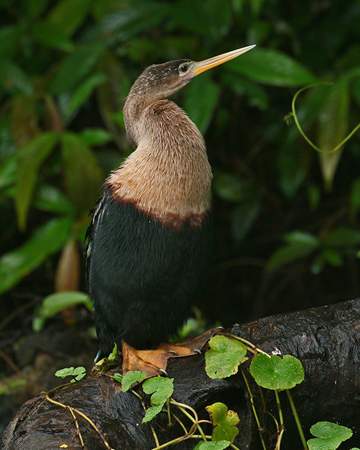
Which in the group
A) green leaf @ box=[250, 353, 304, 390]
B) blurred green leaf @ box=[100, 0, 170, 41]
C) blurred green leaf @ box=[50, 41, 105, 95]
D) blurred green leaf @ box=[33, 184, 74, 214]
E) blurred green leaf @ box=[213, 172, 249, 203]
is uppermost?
blurred green leaf @ box=[100, 0, 170, 41]

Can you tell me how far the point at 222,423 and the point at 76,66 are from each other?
278cm

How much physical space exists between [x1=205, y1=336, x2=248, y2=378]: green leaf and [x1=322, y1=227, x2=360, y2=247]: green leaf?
197 centimetres

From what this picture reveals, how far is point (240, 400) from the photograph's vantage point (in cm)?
192

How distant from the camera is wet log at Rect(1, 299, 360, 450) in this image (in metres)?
1.76

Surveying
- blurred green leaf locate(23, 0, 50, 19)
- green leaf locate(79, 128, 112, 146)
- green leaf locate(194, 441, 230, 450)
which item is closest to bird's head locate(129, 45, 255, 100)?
A: green leaf locate(79, 128, 112, 146)

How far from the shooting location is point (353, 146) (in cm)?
389

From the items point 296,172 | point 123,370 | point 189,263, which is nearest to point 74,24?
point 296,172

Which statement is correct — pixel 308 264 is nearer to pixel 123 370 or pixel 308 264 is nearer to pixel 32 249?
pixel 32 249

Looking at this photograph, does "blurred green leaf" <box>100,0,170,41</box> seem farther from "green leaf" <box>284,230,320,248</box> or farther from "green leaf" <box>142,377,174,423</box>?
"green leaf" <box>142,377,174,423</box>

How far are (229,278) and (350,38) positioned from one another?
7.42ft

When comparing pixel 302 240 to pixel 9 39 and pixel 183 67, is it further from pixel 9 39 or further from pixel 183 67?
pixel 9 39

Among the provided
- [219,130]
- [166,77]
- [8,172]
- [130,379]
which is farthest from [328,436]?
[219,130]

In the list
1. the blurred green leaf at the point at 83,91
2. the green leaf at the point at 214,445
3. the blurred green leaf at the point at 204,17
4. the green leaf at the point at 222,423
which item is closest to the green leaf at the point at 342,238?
the blurred green leaf at the point at 204,17

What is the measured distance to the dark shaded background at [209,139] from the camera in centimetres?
348
